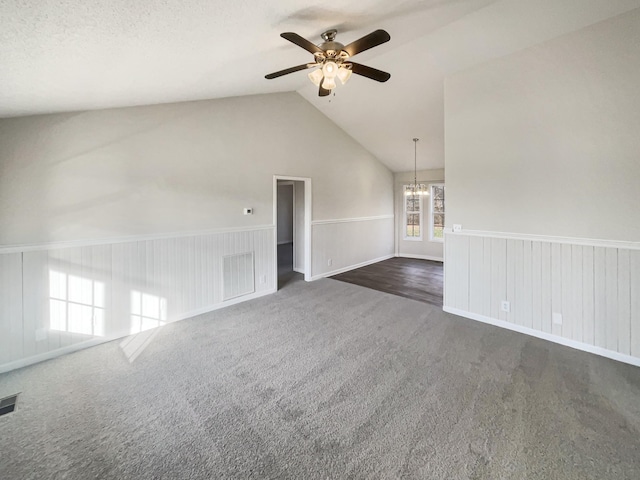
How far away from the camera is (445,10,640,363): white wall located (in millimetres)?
2674

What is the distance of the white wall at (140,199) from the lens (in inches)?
106

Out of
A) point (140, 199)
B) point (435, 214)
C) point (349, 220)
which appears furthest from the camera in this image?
point (435, 214)

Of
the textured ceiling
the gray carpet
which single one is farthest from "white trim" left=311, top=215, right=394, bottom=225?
the gray carpet

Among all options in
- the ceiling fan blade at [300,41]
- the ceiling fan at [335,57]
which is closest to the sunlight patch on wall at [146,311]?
the ceiling fan at [335,57]

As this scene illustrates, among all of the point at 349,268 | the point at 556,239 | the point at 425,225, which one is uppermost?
the point at 425,225

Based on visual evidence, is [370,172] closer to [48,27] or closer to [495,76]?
[495,76]

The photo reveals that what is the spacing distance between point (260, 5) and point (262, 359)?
9.88 feet

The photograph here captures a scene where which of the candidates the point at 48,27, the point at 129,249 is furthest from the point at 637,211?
the point at 129,249

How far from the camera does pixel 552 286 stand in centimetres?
315

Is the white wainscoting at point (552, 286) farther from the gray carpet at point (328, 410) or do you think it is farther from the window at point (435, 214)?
the window at point (435, 214)

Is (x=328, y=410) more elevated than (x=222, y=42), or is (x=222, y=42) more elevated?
(x=222, y=42)

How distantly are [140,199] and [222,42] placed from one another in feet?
6.99

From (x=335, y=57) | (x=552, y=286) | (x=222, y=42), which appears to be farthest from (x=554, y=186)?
(x=222, y=42)

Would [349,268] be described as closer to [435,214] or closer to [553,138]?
[435,214]
